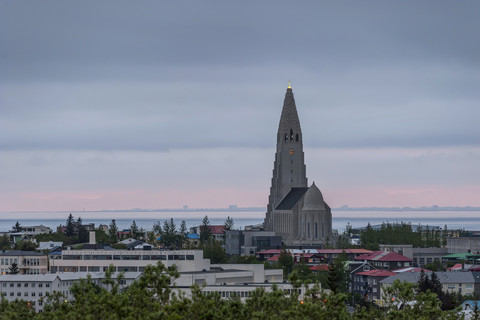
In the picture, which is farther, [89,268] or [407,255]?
[407,255]

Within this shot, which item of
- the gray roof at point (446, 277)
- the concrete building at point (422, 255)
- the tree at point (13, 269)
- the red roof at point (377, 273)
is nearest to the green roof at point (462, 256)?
the concrete building at point (422, 255)

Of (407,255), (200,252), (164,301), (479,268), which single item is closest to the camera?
(164,301)

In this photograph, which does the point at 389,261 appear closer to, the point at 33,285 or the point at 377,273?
the point at 377,273

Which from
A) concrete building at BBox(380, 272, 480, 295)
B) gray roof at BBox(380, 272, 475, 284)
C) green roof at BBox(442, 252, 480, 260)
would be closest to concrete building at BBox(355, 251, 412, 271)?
green roof at BBox(442, 252, 480, 260)

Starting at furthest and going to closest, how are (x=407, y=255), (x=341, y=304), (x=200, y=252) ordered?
(x=407, y=255), (x=200, y=252), (x=341, y=304)

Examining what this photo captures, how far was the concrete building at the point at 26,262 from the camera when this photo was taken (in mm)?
153875

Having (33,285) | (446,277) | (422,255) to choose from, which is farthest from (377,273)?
(422,255)

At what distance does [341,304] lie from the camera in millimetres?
64250

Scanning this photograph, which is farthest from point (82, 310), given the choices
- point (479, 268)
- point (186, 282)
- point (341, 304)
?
point (479, 268)

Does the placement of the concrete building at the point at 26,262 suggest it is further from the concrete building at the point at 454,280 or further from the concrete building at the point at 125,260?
the concrete building at the point at 454,280

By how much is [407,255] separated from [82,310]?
13710 centimetres

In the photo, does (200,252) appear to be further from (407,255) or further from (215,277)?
(407,255)

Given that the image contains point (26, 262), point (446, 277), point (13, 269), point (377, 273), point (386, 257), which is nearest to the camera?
point (446, 277)

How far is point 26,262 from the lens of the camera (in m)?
156
